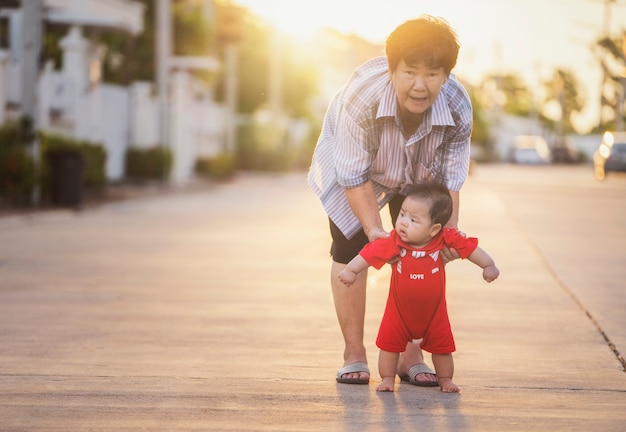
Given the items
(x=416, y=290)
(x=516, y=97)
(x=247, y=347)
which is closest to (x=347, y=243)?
(x=416, y=290)

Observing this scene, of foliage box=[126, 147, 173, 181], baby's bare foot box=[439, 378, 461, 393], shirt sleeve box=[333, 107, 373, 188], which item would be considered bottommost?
foliage box=[126, 147, 173, 181]

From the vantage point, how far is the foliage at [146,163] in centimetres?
2800

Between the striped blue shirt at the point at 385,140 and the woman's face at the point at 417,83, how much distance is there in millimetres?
110

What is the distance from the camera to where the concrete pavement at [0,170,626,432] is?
16.6 feet

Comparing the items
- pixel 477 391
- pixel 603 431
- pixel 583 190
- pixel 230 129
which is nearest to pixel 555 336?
pixel 477 391

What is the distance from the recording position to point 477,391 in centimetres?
562

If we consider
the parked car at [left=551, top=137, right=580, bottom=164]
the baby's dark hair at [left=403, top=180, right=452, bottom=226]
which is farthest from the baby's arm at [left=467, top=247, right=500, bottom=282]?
the parked car at [left=551, top=137, right=580, bottom=164]

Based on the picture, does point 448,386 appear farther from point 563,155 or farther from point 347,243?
point 563,155

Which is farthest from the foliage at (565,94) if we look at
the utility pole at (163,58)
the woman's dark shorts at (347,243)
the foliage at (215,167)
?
the woman's dark shorts at (347,243)

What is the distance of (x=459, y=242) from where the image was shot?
539 centimetres

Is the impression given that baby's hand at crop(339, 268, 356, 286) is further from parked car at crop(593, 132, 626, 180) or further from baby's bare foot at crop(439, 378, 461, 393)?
parked car at crop(593, 132, 626, 180)

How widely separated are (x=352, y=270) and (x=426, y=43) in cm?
102

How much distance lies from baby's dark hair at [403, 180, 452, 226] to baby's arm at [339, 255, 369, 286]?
A: 0.34 metres

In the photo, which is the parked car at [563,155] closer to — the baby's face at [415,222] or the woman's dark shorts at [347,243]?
the woman's dark shorts at [347,243]
